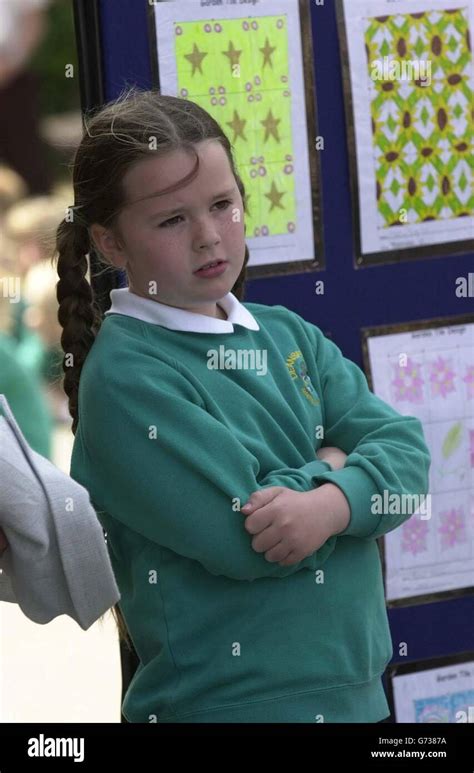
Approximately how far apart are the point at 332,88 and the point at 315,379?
0.72m

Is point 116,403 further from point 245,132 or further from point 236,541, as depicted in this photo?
point 245,132

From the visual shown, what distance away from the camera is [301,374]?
Answer: 5.63 ft

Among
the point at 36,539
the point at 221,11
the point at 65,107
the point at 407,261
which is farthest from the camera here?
the point at 65,107

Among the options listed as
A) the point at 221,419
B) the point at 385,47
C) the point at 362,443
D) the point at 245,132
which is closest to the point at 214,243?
the point at 221,419

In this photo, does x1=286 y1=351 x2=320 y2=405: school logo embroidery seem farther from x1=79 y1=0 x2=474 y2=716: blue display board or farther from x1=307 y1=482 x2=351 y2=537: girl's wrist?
x1=79 y1=0 x2=474 y2=716: blue display board

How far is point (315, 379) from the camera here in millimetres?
1743

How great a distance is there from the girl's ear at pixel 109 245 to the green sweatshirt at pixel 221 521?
0.05 m

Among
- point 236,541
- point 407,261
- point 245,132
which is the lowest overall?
point 236,541

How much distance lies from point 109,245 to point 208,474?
14.1 inches

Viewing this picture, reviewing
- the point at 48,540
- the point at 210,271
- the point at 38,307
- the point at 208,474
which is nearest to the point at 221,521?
the point at 208,474

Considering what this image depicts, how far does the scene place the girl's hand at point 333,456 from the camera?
166cm

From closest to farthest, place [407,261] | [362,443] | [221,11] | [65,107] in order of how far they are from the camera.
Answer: [362,443] < [221,11] < [407,261] < [65,107]

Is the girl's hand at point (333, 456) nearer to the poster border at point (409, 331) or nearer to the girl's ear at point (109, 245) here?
the girl's ear at point (109, 245)

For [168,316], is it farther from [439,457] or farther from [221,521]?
[439,457]
